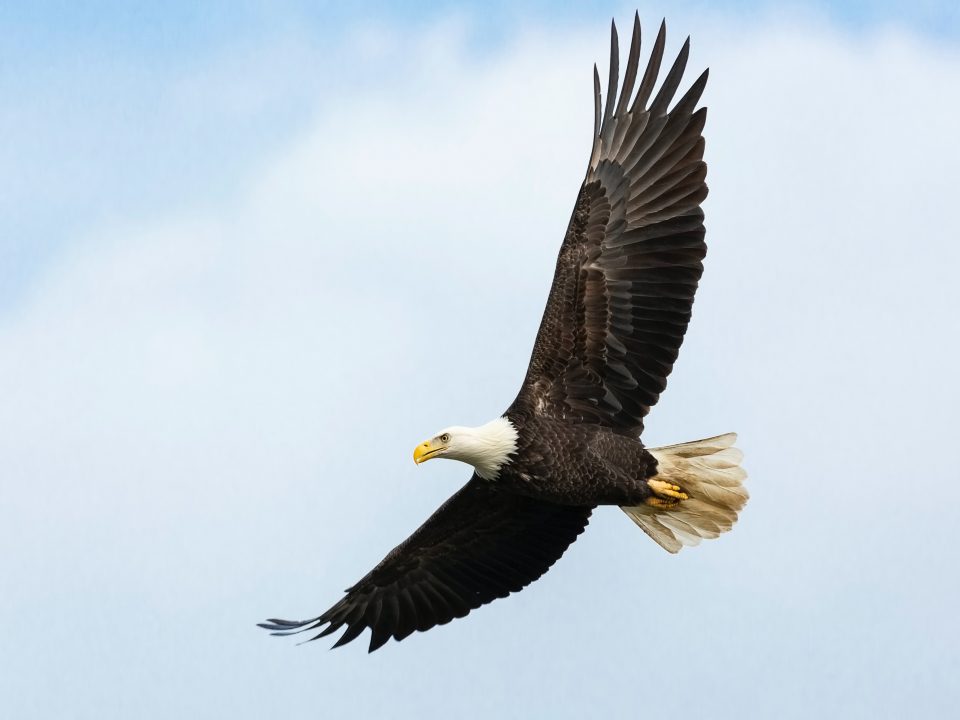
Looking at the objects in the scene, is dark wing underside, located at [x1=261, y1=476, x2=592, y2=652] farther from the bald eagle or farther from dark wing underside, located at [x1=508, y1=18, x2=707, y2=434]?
dark wing underside, located at [x1=508, y1=18, x2=707, y2=434]

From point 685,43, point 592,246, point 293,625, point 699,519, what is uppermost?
point 685,43

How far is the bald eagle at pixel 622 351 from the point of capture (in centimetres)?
1254

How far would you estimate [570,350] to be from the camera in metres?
→ 12.7

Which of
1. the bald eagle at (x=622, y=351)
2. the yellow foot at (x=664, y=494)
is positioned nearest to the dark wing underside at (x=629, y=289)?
the bald eagle at (x=622, y=351)

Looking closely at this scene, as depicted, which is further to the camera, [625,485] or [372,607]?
[372,607]

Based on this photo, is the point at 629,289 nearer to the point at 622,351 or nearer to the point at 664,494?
the point at 622,351

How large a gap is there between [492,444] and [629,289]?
1430 millimetres

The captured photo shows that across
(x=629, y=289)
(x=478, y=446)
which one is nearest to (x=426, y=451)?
(x=478, y=446)

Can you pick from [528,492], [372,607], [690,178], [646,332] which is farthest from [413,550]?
[690,178]

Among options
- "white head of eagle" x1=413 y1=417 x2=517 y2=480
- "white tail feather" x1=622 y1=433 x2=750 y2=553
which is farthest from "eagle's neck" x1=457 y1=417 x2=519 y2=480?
"white tail feather" x1=622 y1=433 x2=750 y2=553

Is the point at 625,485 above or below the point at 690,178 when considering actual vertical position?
below

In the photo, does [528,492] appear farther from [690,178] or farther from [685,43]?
[685,43]

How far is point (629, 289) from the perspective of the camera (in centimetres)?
1271

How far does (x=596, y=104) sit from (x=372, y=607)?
13.4ft
